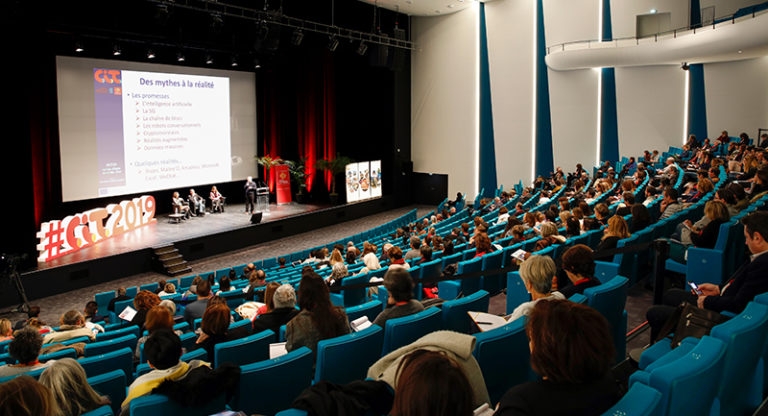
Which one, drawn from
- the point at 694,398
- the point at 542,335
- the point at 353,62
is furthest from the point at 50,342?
the point at 353,62

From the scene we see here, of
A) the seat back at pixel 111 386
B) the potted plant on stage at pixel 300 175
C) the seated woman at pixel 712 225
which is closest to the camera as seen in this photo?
the seat back at pixel 111 386

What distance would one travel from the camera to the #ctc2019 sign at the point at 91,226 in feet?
37.7

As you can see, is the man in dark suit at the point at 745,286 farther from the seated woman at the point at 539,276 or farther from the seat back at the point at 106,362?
the seat back at the point at 106,362

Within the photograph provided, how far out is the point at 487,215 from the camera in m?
12.8

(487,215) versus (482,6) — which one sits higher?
(482,6)

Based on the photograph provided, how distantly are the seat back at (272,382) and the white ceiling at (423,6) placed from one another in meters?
16.2

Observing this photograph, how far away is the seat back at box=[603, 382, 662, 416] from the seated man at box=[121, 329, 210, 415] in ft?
6.22

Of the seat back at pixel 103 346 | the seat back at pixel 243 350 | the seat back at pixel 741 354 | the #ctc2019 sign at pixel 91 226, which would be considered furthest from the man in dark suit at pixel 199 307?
the #ctc2019 sign at pixel 91 226

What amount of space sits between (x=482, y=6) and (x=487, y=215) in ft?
30.3

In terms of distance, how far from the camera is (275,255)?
1398 centimetres

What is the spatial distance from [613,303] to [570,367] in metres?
1.60

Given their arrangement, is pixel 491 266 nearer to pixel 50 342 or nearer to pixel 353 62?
pixel 50 342

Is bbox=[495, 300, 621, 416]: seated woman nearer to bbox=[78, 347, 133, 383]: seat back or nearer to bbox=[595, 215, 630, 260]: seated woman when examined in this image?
bbox=[78, 347, 133, 383]: seat back

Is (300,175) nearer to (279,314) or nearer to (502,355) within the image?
(279,314)
